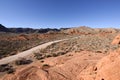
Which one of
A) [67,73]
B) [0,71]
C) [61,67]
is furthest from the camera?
[0,71]

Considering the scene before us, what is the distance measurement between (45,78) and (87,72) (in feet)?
10.5

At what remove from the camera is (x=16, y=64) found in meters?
A: 23.4

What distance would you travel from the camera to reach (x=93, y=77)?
12508 mm

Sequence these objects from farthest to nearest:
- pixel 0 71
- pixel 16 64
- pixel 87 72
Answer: pixel 16 64
pixel 0 71
pixel 87 72

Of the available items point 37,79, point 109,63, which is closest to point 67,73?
point 37,79

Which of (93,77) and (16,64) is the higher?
(93,77)

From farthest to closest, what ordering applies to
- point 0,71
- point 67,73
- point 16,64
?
point 16,64 < point 0,71 < point 67,73

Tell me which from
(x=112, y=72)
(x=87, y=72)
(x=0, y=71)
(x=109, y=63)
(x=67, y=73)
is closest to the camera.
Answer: (x=112, y=72)

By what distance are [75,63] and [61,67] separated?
148 cm

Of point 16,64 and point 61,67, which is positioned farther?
point 16,64

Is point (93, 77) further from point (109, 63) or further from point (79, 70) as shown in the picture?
point (79, 70)

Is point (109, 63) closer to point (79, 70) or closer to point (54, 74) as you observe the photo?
point (79, 70)

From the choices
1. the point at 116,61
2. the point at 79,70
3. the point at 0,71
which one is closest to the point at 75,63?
the point at 79,70

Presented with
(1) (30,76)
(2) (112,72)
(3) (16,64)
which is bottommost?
(3) (16,64)
